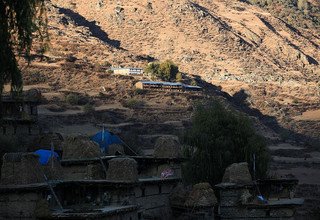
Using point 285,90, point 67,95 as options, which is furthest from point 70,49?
point 285,90

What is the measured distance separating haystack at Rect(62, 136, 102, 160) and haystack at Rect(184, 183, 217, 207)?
305cm

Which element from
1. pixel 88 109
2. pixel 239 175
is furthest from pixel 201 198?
pixel 88 109

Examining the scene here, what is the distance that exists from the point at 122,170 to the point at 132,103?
Result: 48029mm

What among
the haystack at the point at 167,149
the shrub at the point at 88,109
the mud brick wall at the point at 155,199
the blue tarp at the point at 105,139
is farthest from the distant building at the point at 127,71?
the mud brick wall at the point at 155,199

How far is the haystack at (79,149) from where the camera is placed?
20203 millimetres

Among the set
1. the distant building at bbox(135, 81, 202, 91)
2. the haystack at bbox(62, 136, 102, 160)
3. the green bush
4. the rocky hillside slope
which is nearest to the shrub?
the green bush

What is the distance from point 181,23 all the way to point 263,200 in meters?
88.1

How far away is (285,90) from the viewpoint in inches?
3583

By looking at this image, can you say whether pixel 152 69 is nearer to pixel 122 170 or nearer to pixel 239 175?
pixel 239 175

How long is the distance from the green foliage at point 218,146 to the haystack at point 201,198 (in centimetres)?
703

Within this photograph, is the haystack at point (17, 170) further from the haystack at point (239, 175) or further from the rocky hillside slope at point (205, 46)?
the rocky hillside slope at point (205, 46)

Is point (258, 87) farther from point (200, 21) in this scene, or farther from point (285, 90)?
point (200, 21)

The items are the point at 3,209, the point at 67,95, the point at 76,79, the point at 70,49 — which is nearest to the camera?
the point at 3,209

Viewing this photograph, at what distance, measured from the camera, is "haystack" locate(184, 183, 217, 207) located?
18.8 metres
